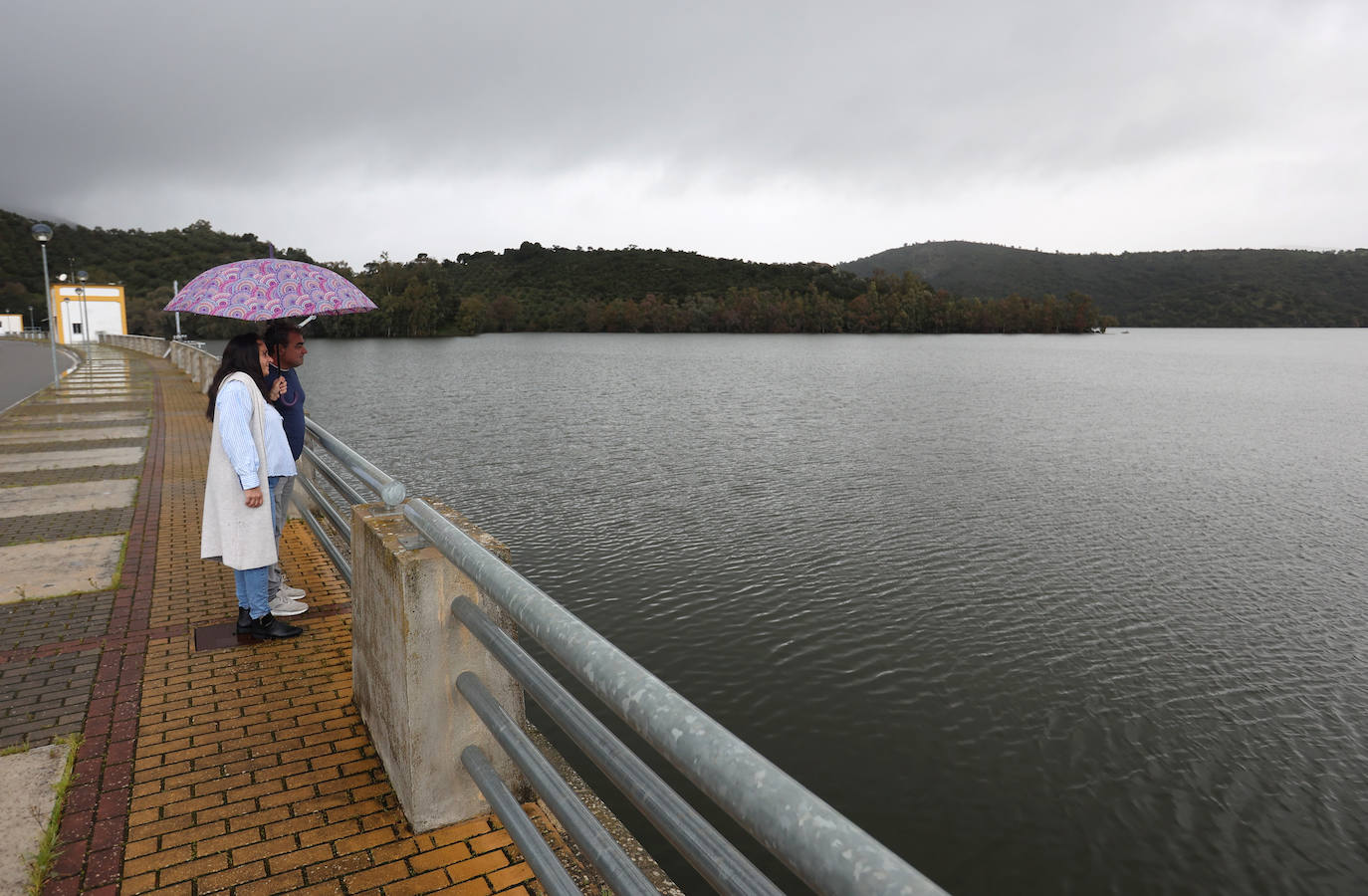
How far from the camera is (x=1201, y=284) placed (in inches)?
7195

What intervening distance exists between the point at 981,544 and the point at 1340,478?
11975 millimetres

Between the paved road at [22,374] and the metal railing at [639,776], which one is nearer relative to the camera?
the metal railing at [639,776]

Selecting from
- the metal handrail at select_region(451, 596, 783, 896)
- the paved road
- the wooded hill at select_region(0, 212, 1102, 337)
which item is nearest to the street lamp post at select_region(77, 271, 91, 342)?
the paved road

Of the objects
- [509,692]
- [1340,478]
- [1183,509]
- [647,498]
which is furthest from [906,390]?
[509,692]

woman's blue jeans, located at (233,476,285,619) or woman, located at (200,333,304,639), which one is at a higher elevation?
woman, located at (200,333,304,639)

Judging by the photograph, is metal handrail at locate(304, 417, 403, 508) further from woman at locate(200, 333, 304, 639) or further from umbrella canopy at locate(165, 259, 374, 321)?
umbrella canopy at locate(165, 259, 374, 321)

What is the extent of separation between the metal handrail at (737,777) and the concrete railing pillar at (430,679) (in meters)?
1.13

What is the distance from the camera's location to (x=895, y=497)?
53.2 feet

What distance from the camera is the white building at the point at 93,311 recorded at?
2657 inches

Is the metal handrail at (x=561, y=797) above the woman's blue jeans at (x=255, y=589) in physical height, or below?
above

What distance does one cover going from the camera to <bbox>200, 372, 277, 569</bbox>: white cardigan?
4.70 m

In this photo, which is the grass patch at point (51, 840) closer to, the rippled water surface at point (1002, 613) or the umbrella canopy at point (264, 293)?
the umbrella canopy at point (264, 293)

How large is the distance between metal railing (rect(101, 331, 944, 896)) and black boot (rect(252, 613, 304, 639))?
2688 mm

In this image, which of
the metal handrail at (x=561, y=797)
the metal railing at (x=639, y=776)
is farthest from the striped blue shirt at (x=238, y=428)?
the metal handrail at (x=561, y=797)
